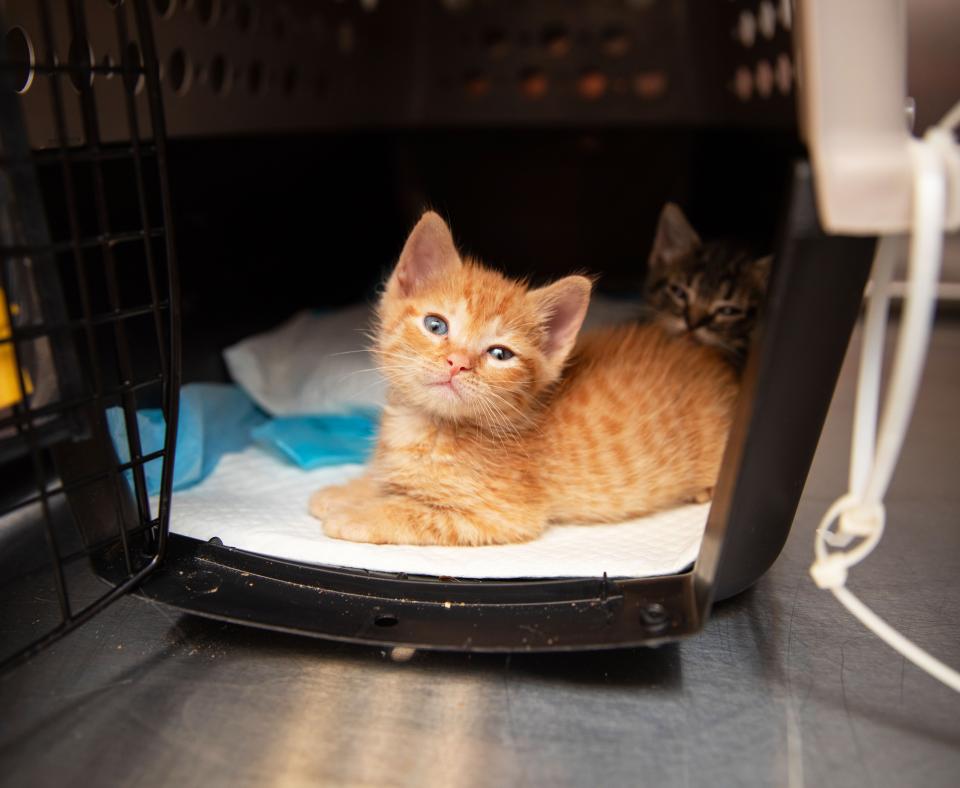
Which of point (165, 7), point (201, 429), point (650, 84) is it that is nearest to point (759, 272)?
point (650, 84)

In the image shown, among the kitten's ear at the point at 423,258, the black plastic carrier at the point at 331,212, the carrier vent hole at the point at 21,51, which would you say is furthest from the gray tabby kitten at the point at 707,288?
the carrier vent hole at the point at 21,51

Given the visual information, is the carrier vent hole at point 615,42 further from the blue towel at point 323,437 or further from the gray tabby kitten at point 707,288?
the blue towel at point 323,437

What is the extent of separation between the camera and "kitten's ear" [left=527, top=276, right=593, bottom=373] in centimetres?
124

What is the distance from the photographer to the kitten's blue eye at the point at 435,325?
1.26 metres

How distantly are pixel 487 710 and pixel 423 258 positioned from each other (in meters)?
0.71

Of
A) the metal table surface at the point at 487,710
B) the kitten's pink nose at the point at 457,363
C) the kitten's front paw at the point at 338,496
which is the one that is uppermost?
the kitten's pink nose at the point at 457,363

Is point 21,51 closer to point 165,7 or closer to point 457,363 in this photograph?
point 165,7

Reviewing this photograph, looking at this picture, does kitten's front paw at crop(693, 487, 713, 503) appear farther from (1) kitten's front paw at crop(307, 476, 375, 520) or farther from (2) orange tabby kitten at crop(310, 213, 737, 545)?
(1) kitten's front paw at crop(307, 476, 375, 520)

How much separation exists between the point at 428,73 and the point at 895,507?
1.76 m

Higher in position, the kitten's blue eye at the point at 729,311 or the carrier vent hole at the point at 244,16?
the carrier vent hole at the point at 244,16

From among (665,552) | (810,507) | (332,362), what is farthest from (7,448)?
(810,507)

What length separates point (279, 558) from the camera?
109 centimetres

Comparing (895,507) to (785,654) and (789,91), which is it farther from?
(789,91)

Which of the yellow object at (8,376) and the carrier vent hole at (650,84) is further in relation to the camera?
the carrier vent hole at (650,84)
